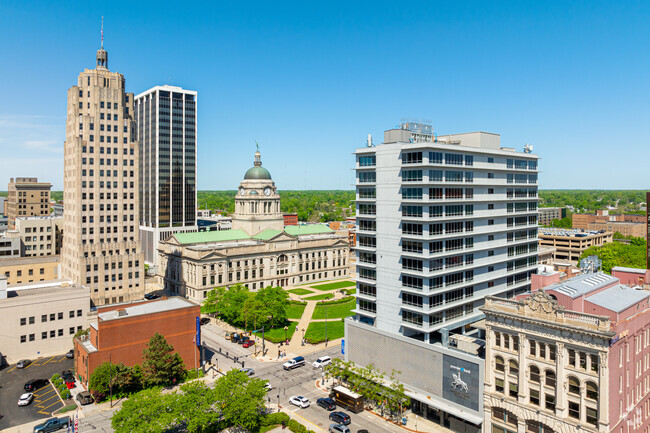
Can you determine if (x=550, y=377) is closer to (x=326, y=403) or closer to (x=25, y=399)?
(x=326, y=403)

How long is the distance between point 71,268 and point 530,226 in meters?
103

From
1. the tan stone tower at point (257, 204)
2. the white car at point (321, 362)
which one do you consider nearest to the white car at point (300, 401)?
the white car at point (321, 362)

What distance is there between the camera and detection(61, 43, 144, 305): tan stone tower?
103812 millimetres

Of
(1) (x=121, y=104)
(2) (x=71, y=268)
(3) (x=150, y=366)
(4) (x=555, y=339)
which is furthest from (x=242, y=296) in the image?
(4) (x=555, y=339)

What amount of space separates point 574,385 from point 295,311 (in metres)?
75.1

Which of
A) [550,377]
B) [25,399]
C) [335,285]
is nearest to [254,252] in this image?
[335,285]

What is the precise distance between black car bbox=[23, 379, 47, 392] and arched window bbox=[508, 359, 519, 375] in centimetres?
6895

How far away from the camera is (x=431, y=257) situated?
6178 cm

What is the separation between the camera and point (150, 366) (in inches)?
2724

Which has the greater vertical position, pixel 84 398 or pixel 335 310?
pixel 335 310

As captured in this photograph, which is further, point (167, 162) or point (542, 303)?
point (167, 162)

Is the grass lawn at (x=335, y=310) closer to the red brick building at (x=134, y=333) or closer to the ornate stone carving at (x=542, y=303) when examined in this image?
the red brick building at (x=134, y=333)

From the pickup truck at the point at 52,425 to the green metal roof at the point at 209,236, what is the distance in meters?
77.8

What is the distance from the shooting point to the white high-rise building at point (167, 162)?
17262 cm
